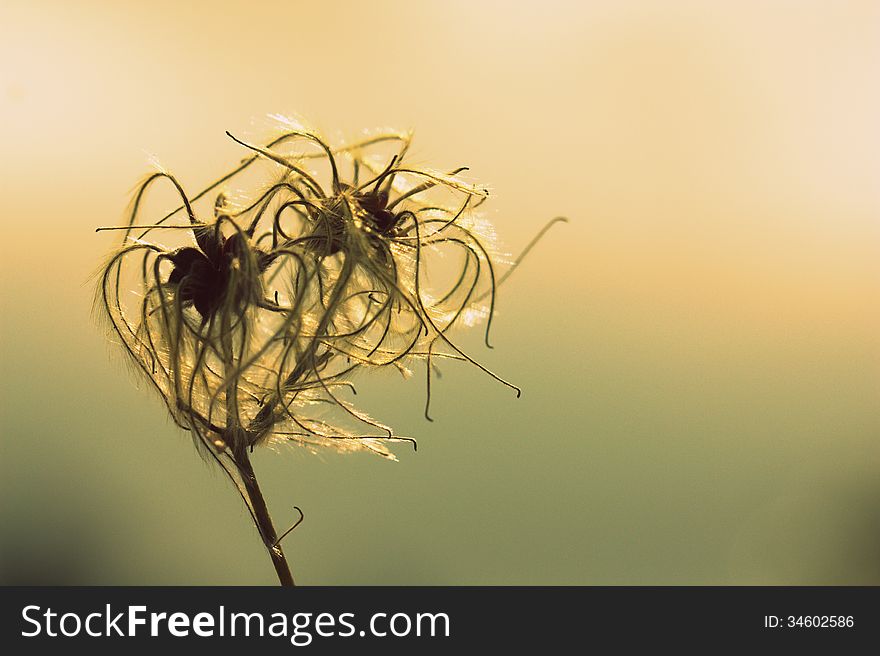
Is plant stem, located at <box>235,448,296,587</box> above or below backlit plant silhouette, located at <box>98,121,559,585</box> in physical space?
below

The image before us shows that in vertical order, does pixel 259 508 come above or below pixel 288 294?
below

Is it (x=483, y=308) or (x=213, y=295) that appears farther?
(x=483, y=308)

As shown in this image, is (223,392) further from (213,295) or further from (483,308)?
(483,308)

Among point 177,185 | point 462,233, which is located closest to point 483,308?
point 462,233

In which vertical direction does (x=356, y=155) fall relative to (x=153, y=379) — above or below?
above

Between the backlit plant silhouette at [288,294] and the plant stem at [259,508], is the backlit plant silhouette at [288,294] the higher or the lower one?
the higher one
